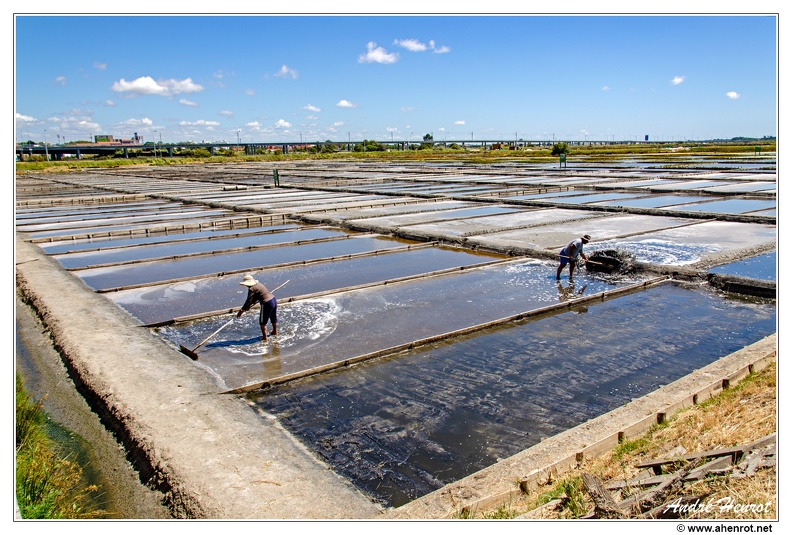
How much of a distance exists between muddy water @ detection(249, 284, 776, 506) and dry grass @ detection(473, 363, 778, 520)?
2.38ft

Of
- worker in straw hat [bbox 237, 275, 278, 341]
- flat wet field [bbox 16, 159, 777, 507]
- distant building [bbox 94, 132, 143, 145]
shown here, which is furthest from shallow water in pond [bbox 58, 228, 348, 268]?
distant building [bbox 94, 132, 143, 145]

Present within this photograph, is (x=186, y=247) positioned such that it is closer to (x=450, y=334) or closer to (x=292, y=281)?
(x=292, y=281)

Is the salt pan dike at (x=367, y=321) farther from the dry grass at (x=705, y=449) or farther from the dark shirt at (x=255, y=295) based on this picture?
the dry grass at (x=705, y=449)

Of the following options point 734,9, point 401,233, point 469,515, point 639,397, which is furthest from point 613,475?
point 401,233

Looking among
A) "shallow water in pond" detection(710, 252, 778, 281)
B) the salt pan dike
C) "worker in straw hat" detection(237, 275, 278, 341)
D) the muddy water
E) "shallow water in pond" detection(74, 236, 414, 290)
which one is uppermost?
"worker in straw hat" detection(237, 275, 278, 341)

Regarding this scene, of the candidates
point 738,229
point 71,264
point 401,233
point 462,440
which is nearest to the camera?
point 462,440

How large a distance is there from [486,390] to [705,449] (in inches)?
82.8

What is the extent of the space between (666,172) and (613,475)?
32.1 meters

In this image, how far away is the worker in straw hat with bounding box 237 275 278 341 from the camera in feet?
21.8

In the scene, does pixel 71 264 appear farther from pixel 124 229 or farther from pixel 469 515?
pixel 469 515

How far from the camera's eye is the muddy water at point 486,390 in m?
4.58

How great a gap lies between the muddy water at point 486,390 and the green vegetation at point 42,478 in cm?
158

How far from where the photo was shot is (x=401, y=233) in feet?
48.5

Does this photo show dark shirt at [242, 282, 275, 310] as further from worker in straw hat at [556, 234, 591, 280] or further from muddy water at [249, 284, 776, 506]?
worker in straw hat at [556, 234, 591, 280]
